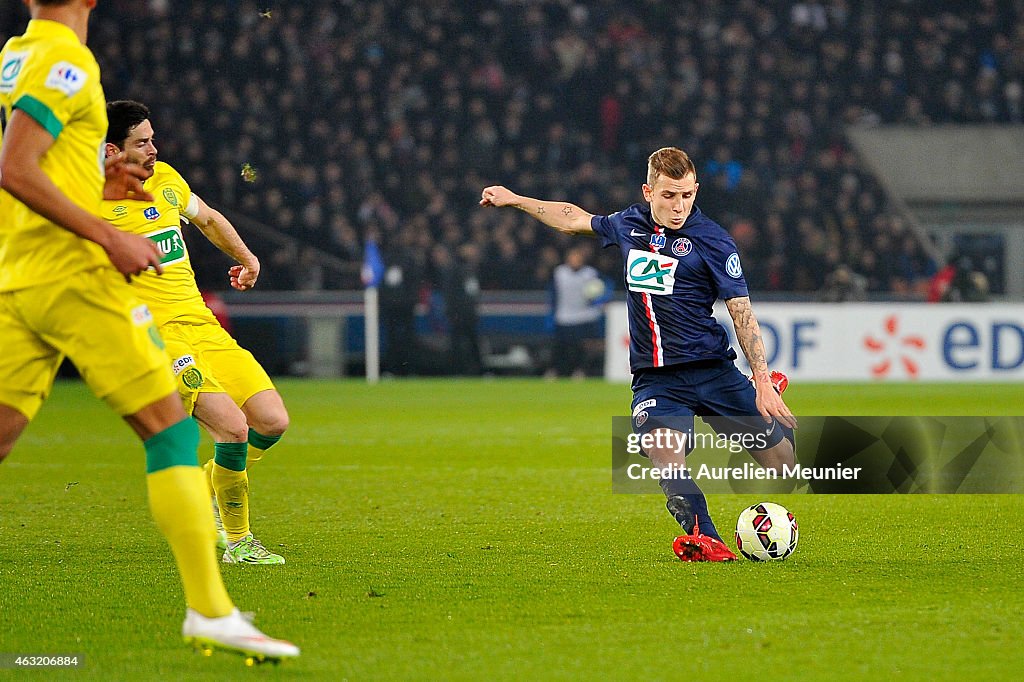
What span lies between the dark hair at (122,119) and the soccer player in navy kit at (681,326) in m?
1.48

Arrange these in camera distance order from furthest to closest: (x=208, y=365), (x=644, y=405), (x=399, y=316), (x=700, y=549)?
(x=399, y=316) → (x=208, y=365) → (x=644, y=405) → (x=700, y=549)

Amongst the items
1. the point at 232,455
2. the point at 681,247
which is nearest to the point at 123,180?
the point at 232,455

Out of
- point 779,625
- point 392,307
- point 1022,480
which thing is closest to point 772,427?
point 779,625

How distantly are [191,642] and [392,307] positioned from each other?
55.5ft

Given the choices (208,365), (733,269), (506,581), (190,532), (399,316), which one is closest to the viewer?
(190,532)

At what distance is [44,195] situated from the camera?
3.73m

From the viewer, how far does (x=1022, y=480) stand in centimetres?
895

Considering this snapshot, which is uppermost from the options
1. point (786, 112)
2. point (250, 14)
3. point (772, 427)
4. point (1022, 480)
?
point (250, 14)

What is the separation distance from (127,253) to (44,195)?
268 mm

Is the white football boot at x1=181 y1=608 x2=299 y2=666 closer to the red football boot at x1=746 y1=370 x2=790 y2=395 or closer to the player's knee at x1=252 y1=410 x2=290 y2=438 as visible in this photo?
the player's knee at x1=252 y1=410 x2=290 y2=438

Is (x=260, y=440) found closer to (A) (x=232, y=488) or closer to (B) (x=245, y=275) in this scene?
(A) (x=232, y=488)

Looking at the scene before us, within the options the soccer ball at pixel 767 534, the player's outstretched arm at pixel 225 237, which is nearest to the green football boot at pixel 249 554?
the player's outstretched arm at pixel 225 237

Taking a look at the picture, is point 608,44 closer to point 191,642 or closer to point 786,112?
point 786,112

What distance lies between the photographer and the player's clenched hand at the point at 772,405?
5742mm
